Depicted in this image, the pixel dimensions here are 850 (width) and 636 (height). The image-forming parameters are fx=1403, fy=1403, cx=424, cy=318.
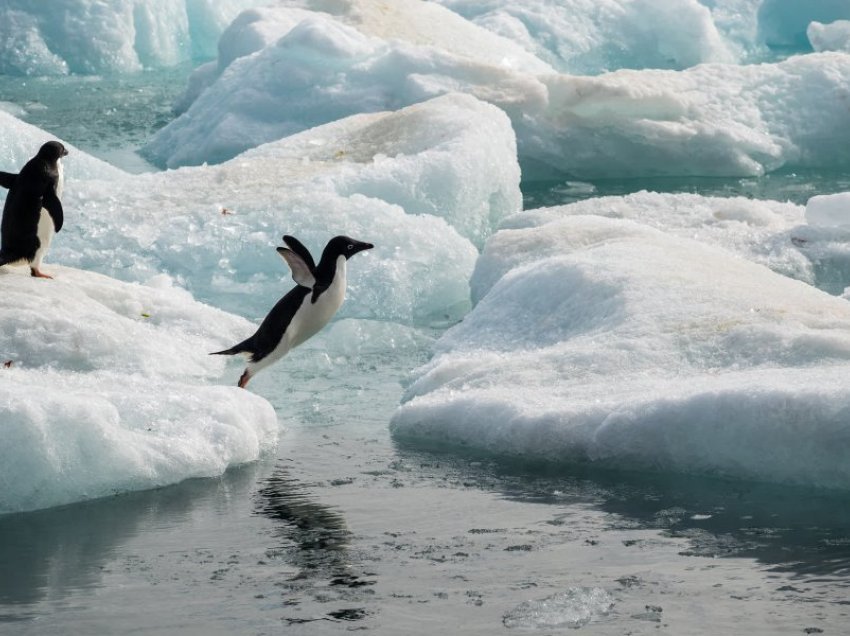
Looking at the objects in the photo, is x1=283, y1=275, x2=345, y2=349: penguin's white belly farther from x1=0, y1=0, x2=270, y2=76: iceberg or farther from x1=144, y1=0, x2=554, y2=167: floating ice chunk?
x1=0, y1=0, x2=270, y2=76: iceberg

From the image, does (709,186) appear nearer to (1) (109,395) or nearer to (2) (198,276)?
(2) (198,276)

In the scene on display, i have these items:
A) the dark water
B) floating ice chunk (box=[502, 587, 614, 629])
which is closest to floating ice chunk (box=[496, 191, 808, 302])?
the dark water

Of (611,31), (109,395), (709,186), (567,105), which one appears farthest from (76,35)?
(109,395)

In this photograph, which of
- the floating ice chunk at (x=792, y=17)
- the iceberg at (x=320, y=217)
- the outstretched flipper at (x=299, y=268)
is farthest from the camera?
the floating ice chunk at (x=792, y=17)

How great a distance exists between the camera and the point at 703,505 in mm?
4500

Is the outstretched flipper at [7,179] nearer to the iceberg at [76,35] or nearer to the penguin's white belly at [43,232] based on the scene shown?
the penguin's white belly at [43,232]

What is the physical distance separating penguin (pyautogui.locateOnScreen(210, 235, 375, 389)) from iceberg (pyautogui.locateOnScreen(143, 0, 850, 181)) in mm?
6604

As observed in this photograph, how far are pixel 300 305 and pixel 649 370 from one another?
1.54 m

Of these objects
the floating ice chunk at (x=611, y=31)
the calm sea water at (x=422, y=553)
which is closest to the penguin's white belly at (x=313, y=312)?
the calm sea water at (x=422, y=553)

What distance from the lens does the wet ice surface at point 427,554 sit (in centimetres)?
362

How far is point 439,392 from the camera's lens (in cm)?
565

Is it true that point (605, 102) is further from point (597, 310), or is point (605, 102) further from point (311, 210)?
point (597, 310)

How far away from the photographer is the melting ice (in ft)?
15.8

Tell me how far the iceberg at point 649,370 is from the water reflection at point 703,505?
0.09 m
